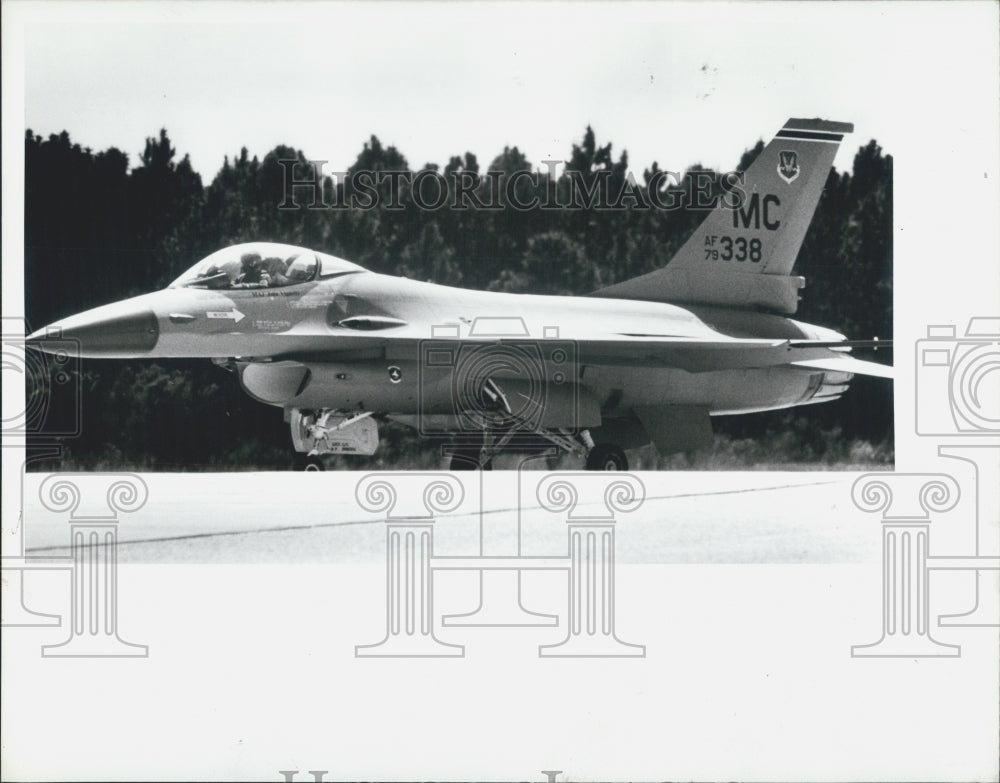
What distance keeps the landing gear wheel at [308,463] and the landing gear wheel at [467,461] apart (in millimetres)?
1545

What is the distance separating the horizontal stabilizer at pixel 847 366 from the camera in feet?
43.3

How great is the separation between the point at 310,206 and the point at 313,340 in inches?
126

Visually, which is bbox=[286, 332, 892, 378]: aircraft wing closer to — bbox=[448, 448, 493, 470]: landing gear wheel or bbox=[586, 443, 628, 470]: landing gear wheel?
bbox=[586, 443, 628, 470]: landing gear wheel

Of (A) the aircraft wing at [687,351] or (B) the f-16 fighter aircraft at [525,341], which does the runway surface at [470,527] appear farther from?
(A) the aircraft wing at [687,351]

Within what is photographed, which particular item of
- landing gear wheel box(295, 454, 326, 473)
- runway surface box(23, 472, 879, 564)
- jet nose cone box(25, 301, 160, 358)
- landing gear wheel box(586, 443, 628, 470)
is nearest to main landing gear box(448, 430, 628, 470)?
landing gear wheel box(586, 443, 628, 470)

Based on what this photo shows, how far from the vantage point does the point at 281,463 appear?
1303cm

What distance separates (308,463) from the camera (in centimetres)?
1116

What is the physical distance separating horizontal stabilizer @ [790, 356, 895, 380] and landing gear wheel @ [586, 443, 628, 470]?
2354 mm

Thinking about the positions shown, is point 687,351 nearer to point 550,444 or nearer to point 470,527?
point 550,444

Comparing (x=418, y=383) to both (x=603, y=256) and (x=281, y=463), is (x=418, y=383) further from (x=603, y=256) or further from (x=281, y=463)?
(x=603, y=256)

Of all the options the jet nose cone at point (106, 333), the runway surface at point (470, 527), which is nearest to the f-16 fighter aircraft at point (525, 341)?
the jet nose cone at point (106, 333)

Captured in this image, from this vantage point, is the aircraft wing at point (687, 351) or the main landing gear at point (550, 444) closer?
the aircraft wing at point (687, 351)

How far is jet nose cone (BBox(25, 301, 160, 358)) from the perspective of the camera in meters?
9.73

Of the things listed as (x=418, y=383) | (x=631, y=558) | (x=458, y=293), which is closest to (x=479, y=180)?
(x=458, y=293)
